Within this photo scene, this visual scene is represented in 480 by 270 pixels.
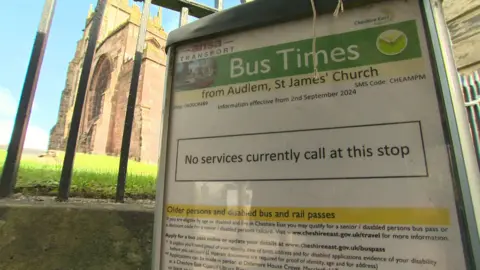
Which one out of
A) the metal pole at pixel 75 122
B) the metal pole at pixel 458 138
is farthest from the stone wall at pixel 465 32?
the metal pole at pixel 75 122

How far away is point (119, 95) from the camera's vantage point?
2234cm

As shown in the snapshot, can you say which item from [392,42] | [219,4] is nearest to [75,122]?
[219,4]

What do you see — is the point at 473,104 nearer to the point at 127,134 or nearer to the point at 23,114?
the point at 127,134

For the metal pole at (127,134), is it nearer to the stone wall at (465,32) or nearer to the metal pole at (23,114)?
the metal pole at (23,114)

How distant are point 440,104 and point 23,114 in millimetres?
1966

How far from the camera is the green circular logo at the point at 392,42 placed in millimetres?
982

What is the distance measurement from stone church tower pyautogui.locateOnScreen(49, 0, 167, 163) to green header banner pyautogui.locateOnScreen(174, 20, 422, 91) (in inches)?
621

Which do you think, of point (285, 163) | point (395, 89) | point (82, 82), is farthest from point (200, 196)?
point (82, 82)

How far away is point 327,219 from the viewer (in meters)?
0.93

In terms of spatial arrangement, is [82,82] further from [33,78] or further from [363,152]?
[363,152]

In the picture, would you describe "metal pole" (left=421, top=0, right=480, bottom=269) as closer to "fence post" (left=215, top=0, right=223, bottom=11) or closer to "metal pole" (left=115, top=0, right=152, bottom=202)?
"fence post" (left=215, top=0, right=223, bottom=11)

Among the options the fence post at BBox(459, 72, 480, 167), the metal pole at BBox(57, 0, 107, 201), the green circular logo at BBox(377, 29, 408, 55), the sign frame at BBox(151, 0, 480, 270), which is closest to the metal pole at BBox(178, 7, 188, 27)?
the metal pole at BBox(57, 0, 107, 201)

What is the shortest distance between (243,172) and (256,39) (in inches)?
21.5

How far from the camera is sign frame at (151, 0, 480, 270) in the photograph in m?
0.81
